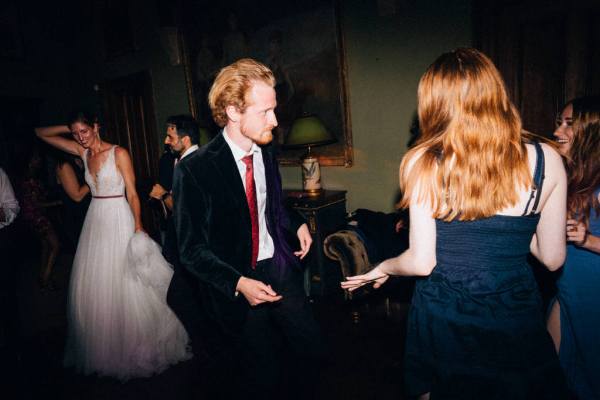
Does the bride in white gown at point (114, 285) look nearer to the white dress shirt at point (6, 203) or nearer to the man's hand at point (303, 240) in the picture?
the white dress shirt at point (6, 203)

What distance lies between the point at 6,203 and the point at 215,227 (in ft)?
7.47

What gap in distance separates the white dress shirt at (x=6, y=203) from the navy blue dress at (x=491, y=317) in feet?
10.4

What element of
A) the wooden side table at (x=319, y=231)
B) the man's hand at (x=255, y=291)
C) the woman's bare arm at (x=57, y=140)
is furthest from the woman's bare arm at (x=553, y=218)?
the woman's bare arm at (x=57, y=140)

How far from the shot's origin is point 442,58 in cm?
129

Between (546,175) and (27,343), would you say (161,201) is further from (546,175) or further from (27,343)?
(546,175)

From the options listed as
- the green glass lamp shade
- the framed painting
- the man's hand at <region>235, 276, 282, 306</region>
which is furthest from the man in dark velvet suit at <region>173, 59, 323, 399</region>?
the framed painting

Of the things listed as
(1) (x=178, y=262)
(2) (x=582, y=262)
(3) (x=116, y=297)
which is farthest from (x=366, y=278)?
(3) (x=116, y=297)

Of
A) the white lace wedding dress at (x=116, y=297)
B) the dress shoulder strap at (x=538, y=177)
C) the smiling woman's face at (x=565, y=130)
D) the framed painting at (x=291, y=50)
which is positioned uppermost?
the framed painting at (x=291, y=50)

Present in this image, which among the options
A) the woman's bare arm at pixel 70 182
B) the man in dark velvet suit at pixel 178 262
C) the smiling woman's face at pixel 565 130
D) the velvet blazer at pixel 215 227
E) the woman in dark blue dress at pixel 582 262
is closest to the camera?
the velvet blazer at pixel 215 227

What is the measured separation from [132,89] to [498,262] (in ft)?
21.8

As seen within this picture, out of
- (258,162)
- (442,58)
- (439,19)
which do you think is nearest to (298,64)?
(439,19)

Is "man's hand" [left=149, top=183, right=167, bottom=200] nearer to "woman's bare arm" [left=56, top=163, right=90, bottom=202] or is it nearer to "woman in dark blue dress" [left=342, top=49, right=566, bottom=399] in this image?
"woman's bare arm" [left=56, top=163, right=90, bottom=202]

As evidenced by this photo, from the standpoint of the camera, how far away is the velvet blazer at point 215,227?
1.65m

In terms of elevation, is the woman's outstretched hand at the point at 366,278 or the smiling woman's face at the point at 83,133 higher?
the smiling woman's face at the point at 83,133
